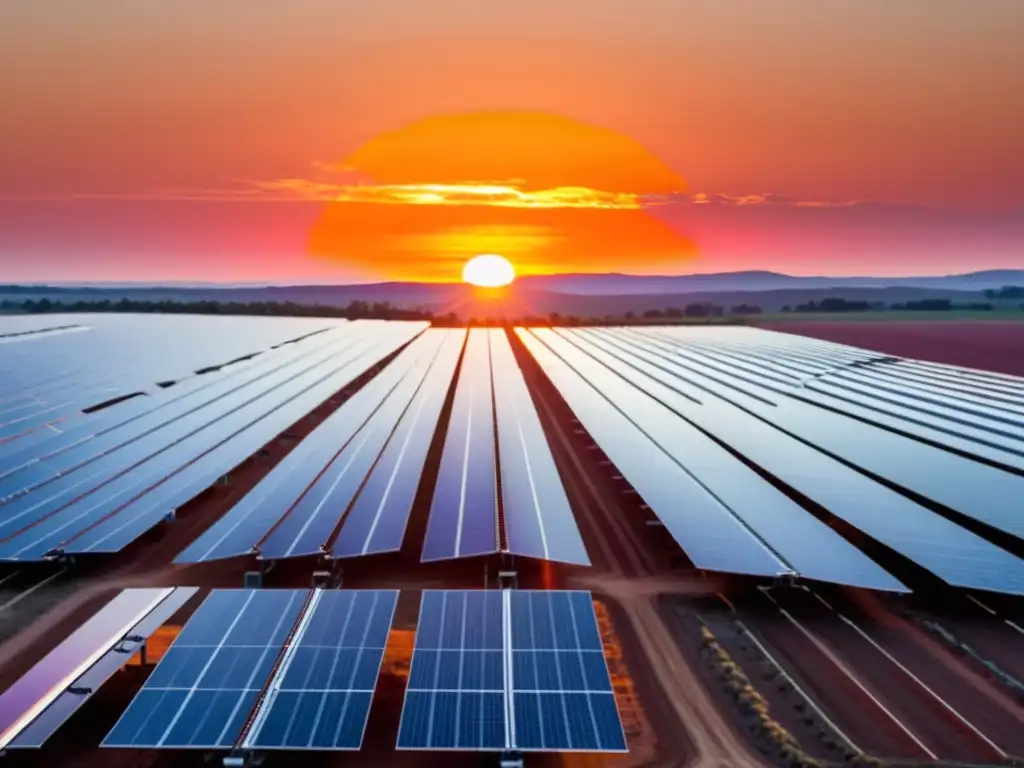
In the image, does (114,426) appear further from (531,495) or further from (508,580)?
(508,580)

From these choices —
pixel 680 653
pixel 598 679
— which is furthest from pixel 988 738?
pixel 598 679

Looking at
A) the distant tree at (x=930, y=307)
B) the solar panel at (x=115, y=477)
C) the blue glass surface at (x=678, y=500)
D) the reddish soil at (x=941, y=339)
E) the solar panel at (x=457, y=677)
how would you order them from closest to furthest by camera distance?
the solar panel at (x=457, y=677), the blue glass surface at (x=678, y=500), the solar panel at (x=115, y=477), the reddish soil at (x=941, y=339), the distant tree at (x=930, y=307)

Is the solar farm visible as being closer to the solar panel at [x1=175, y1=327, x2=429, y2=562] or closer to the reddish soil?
the solar panel at [x1=175, y1=327, x2=429, y2=562]

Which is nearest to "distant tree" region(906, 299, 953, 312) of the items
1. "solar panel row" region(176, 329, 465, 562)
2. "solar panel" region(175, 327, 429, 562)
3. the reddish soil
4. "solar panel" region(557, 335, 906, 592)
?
the reddish soil

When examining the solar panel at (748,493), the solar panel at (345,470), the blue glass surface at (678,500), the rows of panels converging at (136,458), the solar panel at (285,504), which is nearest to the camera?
the solar panel at (748,493)

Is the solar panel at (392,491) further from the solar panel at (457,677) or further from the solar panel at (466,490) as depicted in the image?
the solar panel at (457,677)

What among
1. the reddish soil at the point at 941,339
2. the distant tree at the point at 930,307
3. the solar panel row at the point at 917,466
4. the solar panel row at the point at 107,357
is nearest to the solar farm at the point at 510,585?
the solar panel row at the point at 917,466
